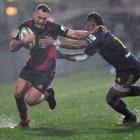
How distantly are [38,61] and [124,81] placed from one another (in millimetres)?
1516

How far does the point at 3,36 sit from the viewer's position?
16062mm

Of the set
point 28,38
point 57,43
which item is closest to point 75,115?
point 57,43

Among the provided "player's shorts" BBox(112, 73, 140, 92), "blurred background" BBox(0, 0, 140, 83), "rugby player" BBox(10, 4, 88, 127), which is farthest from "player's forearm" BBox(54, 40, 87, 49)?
"blurred background" BBox(0, 0, 140, 83)

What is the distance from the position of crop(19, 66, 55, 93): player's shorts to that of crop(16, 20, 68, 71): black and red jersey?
81 mm

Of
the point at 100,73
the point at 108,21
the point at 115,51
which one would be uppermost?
the point at 115,51

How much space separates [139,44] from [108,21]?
103 cm

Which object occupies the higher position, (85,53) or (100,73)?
(85,53)

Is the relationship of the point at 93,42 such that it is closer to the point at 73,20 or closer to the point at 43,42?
the point at 43,42

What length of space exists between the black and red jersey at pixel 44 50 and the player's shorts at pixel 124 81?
1.11 meters

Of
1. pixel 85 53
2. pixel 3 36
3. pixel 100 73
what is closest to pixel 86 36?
pixel 85 53

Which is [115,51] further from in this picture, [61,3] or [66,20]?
[61,3]

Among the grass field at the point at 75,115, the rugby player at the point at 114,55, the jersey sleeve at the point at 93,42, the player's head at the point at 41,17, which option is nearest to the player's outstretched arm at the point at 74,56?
the rugby player at the point at 114,55

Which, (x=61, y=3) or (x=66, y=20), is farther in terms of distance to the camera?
(x=61, y=3)

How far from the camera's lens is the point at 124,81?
1043 cm
